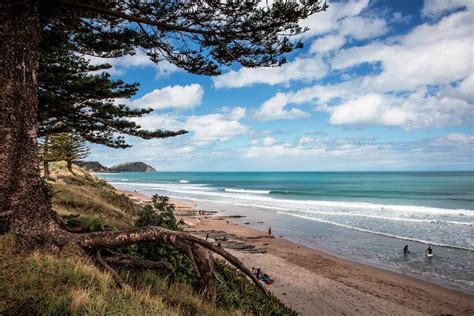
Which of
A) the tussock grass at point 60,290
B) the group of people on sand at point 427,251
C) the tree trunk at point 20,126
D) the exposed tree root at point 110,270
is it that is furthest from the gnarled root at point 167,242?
the group of people on sand at point 427,251

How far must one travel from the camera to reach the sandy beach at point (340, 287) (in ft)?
42.1

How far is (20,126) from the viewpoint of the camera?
189 inches

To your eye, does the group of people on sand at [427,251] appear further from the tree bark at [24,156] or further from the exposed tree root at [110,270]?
the exposed tree root at [110,270]

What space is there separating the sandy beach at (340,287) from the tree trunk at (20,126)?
9644 millimetres

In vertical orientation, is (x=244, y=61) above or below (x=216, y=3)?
below

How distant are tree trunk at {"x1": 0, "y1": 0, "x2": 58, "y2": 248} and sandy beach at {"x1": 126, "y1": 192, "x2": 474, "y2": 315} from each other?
31.6ft

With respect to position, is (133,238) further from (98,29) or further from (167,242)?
(98,29)

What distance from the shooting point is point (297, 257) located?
807 inches

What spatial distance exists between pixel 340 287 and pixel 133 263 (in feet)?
40.0

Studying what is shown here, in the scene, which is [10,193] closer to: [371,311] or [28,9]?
[28,9]

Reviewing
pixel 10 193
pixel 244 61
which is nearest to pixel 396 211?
pixel 244 61

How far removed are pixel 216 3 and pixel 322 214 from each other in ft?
115

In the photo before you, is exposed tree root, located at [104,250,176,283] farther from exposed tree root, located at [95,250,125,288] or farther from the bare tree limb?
the bare tree limb

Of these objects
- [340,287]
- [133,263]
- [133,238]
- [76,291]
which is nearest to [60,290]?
[76,291]
